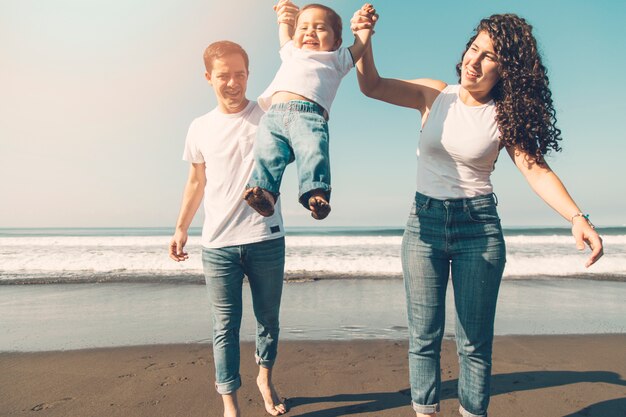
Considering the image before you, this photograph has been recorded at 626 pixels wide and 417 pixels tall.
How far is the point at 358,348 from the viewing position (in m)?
4.52

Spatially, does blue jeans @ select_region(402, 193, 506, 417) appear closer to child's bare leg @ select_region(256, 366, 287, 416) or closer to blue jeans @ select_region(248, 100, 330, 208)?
blue jeans @ select_region(248, 100, 330, 208)

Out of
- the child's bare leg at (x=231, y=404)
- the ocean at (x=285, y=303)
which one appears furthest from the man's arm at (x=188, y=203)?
the ocean at (x=285, y=303)

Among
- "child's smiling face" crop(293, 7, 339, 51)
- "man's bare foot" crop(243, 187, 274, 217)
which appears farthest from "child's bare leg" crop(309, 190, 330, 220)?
"child's smiling face" crop(293, 7, 339, 51)

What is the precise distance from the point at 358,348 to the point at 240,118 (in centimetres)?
293

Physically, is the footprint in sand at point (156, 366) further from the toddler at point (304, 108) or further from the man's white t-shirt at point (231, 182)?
the toddler at point (304, 108)

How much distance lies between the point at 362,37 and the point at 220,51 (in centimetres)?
90

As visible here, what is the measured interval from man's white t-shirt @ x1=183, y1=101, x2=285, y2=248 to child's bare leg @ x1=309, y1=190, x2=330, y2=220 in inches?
25.3

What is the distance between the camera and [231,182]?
2.70 m

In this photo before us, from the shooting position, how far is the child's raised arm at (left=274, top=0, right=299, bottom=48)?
283cm

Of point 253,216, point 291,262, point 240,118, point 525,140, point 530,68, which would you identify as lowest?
point 291,262

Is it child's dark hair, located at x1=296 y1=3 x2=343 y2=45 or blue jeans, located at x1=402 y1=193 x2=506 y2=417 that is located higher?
child's dark hair, located at x1=296 y1=3 x2=343 y2=45

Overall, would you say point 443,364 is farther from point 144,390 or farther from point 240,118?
point 240,118

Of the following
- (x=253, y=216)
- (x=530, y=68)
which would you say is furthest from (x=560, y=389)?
(x=253, y=216)

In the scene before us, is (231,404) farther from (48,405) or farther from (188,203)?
(48,405)
